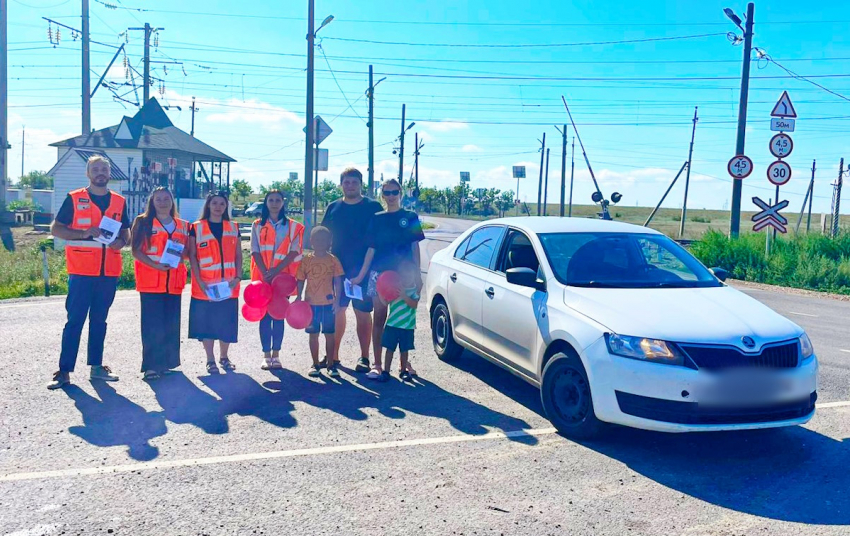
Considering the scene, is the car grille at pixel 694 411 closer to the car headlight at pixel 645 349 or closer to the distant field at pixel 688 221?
the car headlight at pixel 645 349

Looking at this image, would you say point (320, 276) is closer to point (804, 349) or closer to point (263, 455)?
point (263, 455)

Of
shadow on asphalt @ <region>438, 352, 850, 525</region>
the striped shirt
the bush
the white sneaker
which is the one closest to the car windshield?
shadow on asphalt @ <region>438, 352, 850, 525</region>

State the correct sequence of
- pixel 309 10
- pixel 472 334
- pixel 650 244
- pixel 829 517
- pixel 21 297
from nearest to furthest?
pixel 829 517 → pixel 650 244 → pixel 472 334 → pixel 21 297 → pixel 309 10

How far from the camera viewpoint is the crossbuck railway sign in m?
17.3

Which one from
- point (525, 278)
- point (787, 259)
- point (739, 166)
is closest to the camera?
point (525, 278)

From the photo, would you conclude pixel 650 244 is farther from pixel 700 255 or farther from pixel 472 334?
pixel 700 255

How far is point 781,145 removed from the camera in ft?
52.5

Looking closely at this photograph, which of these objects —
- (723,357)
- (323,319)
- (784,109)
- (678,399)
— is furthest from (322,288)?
(784,109)

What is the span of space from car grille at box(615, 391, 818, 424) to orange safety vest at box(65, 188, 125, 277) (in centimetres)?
455

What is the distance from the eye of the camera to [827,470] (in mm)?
5070

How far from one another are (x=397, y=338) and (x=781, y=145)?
12084 millimetres

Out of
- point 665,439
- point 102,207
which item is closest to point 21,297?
point 102,207

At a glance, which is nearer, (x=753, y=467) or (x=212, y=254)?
(x=753, y=467)

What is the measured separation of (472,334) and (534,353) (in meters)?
1.34
